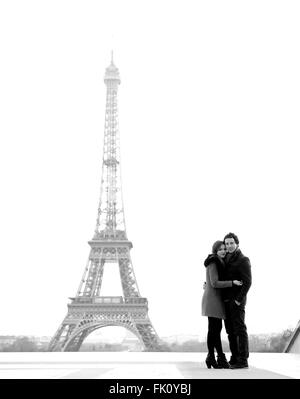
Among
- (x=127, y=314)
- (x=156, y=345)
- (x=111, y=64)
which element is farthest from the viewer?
(x=111, y=64)

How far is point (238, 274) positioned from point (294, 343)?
8.16m

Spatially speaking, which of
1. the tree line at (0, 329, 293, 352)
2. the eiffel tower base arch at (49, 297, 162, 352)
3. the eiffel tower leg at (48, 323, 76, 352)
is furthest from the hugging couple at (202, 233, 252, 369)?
the eiffel tower base arch at (49, 297, 162, 352)

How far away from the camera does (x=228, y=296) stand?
7.89 metres

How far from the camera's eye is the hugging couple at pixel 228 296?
771 cm

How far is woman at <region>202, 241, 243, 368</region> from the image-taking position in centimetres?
775

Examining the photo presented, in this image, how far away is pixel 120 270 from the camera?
50.5m

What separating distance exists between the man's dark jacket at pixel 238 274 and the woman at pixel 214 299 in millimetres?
70

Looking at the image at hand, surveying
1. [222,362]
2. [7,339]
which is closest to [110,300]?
[7,339]

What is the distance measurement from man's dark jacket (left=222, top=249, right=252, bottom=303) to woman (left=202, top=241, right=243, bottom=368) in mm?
70

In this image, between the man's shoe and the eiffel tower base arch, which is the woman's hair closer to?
the man's shoe

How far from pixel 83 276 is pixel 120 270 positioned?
9.17 feet
